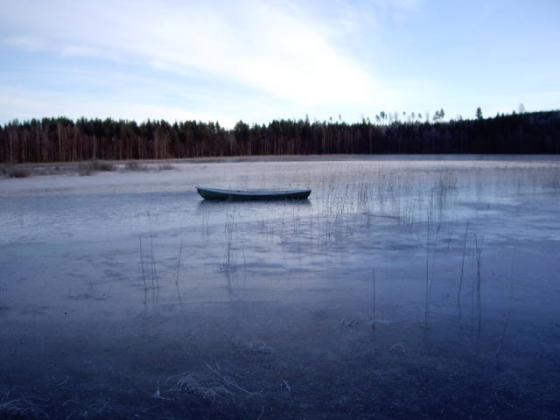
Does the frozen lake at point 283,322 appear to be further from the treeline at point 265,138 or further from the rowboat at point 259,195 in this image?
the treeline at point 265,138

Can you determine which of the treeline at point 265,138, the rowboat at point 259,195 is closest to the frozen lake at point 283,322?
the rowboat at point 259,195

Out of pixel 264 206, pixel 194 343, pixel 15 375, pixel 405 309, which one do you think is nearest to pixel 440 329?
pixel 405 309

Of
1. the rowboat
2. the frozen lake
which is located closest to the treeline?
the rowboat

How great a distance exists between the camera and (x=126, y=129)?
6812 cm

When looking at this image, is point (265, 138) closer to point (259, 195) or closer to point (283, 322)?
point (259, 195)

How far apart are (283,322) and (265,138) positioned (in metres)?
75.2

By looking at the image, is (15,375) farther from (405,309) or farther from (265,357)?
(405,309)

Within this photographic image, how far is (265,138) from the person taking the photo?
78.2 m

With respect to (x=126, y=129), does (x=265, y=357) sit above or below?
below

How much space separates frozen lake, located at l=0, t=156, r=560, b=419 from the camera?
287cm

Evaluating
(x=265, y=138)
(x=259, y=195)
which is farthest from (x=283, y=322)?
(x=265, y=138)

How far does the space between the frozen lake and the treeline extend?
178 feet

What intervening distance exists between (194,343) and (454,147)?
73.3 meters

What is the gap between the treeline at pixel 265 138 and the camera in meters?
58.1
